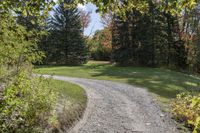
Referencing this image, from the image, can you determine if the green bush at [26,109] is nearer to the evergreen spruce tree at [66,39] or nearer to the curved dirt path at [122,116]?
the curved dirt path at [122,116]

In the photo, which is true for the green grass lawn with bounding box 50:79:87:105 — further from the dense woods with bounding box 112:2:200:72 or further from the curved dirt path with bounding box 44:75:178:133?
the dense woods with bounding box 112:2:200:72

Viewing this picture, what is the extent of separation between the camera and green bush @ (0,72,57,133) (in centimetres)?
554

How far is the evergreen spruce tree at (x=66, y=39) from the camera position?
3606 cm

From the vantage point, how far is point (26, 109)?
595 cm

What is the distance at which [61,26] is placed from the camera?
1430 inches

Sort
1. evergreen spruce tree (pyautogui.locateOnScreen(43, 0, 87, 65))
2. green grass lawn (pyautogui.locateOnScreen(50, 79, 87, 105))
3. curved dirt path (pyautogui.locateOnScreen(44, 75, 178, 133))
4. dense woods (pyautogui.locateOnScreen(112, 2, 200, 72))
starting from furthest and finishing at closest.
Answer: evergreen spruce tree (pyautogui.locateOnScreen(43, 0, 87, 65)) → dense woods (pyautogui.locateOnScreen(112, 2, 200, 72)) → green grass lawn (pyautogui.locateOnScreen(50, 79, 87, 105)) → curved dirt path (pyautogui.locateOnScreen(44, 75, 178, 133))

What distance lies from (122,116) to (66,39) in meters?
27.6

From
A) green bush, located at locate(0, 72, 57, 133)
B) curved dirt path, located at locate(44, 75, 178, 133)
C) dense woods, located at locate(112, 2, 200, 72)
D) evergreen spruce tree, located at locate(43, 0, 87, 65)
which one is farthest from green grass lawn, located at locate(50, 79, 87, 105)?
evergreen spruce tree, located at locate(43, 0, 87, 65)

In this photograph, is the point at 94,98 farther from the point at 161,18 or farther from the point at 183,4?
the point at 161,18

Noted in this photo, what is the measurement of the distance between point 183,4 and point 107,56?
43.4 meters

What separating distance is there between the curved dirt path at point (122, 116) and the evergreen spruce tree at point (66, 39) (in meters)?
23.3

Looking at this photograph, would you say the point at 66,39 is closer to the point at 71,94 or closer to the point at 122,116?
the point at 71,94

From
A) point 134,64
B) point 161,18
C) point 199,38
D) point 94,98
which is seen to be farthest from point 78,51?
point 94,98

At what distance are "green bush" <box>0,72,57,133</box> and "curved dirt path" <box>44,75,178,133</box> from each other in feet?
4.38
